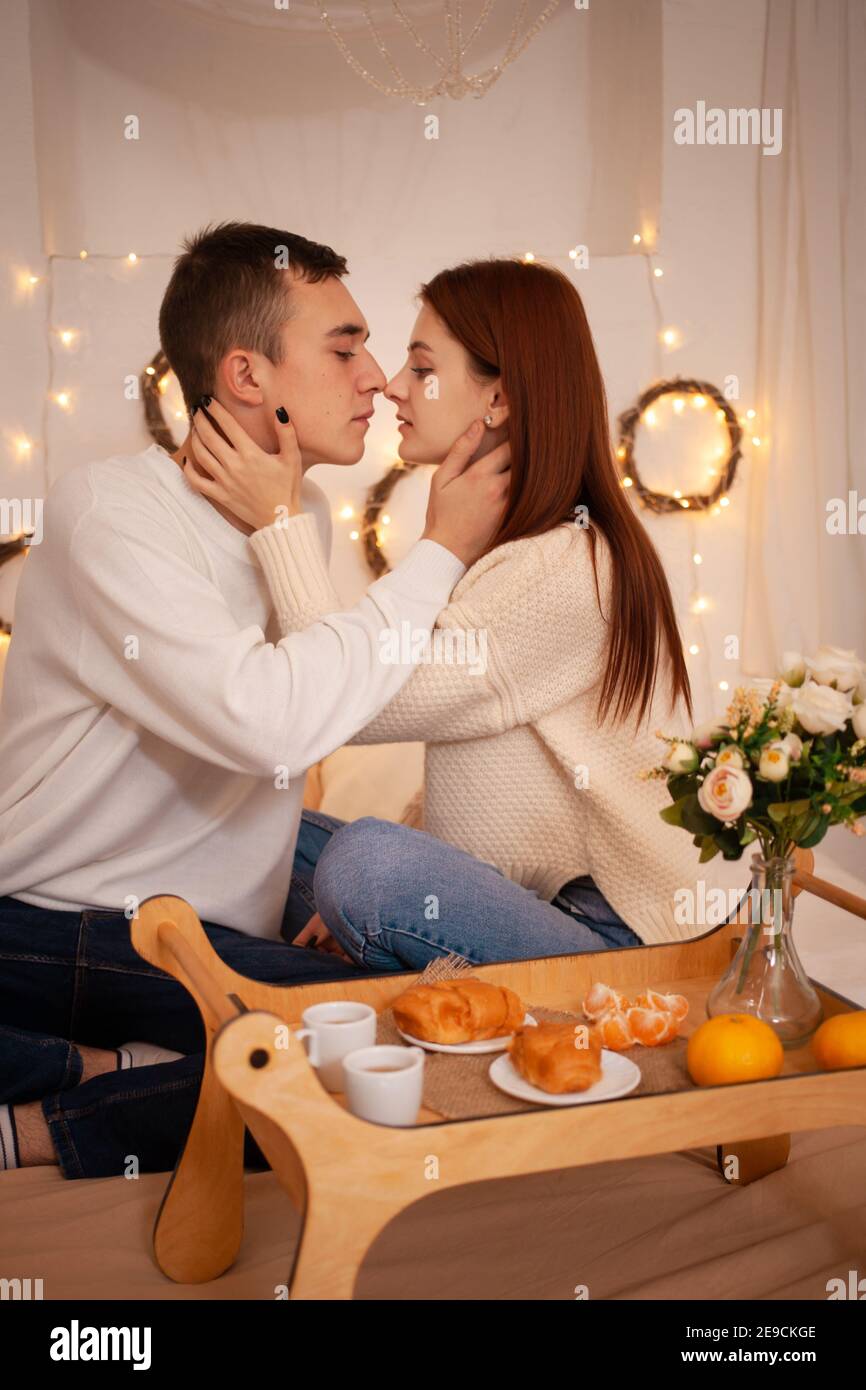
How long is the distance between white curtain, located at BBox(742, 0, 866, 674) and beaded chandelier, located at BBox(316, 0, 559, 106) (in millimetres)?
596

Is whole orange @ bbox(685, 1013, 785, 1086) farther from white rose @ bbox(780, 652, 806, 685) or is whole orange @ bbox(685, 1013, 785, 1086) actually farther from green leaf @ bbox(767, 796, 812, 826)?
white rose @ bbox(780, 652, 806, 685)

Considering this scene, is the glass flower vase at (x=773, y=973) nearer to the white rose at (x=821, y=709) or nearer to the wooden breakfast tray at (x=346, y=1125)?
the wooden breakfast tray at (x=346, y=1125)

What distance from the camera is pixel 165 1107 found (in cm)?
138

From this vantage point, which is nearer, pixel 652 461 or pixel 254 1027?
pixel 254 1027

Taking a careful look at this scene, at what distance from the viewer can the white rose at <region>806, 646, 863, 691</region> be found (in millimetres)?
1153

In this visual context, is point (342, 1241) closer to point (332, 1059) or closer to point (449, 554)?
point (332, 1059)

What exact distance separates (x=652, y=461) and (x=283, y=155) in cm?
117

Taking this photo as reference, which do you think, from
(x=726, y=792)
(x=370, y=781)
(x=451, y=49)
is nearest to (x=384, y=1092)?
(x=726, y=792)

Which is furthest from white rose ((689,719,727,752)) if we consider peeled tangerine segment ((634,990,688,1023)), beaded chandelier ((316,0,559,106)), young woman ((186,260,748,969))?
beaded chandelier ((316,0,559,106))

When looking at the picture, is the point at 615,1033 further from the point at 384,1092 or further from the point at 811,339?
the point at 811,339

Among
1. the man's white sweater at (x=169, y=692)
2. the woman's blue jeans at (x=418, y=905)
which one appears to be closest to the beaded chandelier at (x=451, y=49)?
the man's white sweater at (x=169, y=692)

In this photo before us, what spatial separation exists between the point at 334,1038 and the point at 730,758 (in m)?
0.42

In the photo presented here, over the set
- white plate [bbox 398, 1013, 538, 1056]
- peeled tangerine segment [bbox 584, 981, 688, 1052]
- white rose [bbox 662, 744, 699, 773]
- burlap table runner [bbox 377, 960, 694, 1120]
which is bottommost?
burlap table runner [bbox 377, 960, 694, 1120]

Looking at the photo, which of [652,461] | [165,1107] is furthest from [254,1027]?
[652,461]
